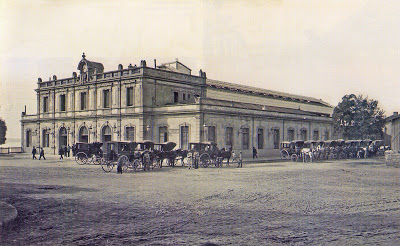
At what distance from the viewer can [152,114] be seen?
35.9m

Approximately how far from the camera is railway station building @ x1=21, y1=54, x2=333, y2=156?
34.0m

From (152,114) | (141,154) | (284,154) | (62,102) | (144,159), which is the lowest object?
(284,154)

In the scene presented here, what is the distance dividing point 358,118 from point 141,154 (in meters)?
45.2

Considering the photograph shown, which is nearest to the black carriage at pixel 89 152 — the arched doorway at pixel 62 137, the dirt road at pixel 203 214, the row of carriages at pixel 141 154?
the row of carriages at pixel 141 154

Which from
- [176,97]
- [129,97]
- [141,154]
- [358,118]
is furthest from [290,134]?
[141,154]

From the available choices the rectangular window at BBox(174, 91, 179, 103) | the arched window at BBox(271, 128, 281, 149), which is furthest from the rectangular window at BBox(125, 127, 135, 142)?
the arched window at BBox(271, 128, 281, 149)

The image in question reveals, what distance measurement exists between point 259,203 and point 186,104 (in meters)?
23.4

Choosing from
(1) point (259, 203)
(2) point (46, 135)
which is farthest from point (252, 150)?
(1) point (259, 203)

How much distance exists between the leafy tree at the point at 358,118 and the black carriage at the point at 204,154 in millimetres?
38623

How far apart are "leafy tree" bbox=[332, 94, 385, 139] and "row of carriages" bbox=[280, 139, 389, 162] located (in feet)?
48.9

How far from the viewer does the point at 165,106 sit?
35031 millimetres

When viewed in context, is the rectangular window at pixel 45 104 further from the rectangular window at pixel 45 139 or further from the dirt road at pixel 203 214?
the dirt road at pixel 203 214

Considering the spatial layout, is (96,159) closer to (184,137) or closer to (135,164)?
(135,164)

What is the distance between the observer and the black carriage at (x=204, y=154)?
24.0 meters
